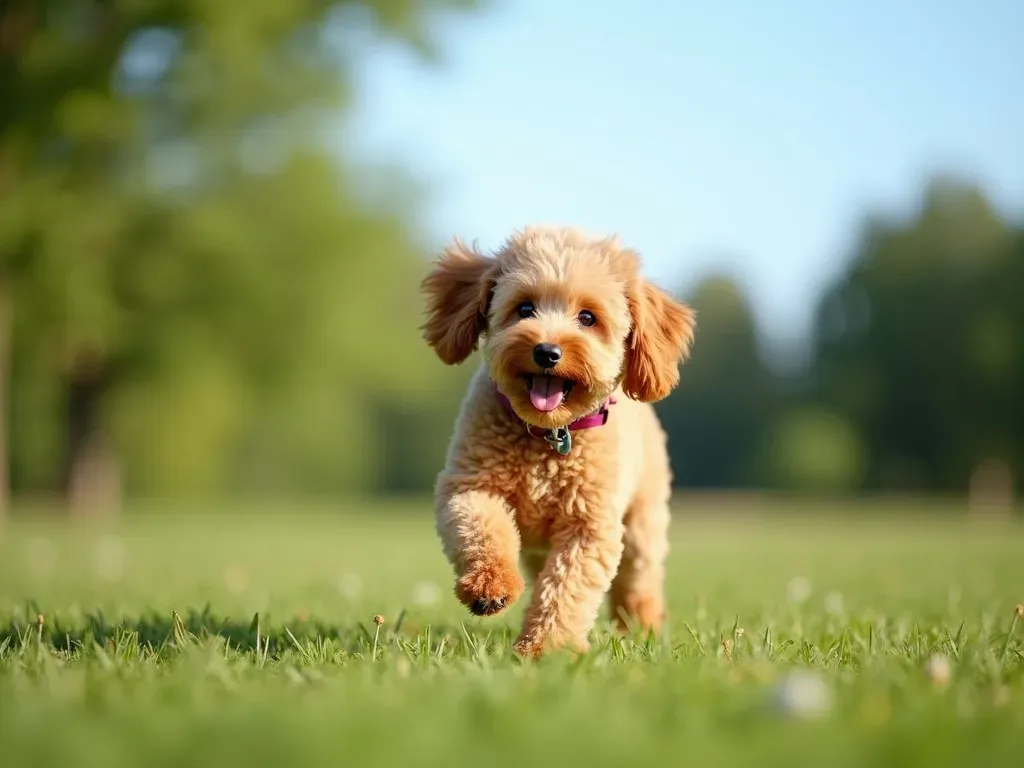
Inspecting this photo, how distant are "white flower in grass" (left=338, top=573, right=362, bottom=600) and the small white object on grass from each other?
3.82 meters

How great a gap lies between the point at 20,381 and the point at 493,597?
2482 cm

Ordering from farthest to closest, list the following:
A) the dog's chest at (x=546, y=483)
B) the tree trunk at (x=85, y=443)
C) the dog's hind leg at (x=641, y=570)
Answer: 1. the tree trunk at (x=85, y=443)
2. the dog's hind leg at (x=641, y=570)
3. the dog's chest at (x=546, y=483)

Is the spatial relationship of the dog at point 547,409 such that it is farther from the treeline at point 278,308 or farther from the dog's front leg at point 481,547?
the treeline at point 278,308

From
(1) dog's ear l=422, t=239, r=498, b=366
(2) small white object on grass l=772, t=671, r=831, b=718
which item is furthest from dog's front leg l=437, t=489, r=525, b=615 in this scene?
(2) small white object on grass l=772, t=671, r=831, b=718

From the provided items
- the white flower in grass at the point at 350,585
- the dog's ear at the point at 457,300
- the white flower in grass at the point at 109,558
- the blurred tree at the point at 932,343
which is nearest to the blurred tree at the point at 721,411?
the blurred tree at the point at 932,343

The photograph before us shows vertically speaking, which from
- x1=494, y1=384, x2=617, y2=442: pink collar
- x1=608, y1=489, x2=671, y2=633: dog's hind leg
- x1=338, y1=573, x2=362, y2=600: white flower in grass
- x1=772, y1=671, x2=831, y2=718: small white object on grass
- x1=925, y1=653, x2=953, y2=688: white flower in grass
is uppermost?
x1=494, y1=384, x2=617, y2=442: pink collar

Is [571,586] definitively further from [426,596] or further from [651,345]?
[426,596]

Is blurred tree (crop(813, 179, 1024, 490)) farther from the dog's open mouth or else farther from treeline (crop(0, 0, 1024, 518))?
the dog's open mouth

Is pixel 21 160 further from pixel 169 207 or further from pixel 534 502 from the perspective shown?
pixel 534 502

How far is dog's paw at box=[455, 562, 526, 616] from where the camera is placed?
10.9ft

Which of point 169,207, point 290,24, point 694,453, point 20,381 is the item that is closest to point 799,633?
point 290,24

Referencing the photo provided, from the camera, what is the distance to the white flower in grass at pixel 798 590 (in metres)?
5.86

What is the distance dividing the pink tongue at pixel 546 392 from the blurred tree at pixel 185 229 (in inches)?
419

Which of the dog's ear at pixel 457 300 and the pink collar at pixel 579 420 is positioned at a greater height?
the dog's ear at pixel 457 300
